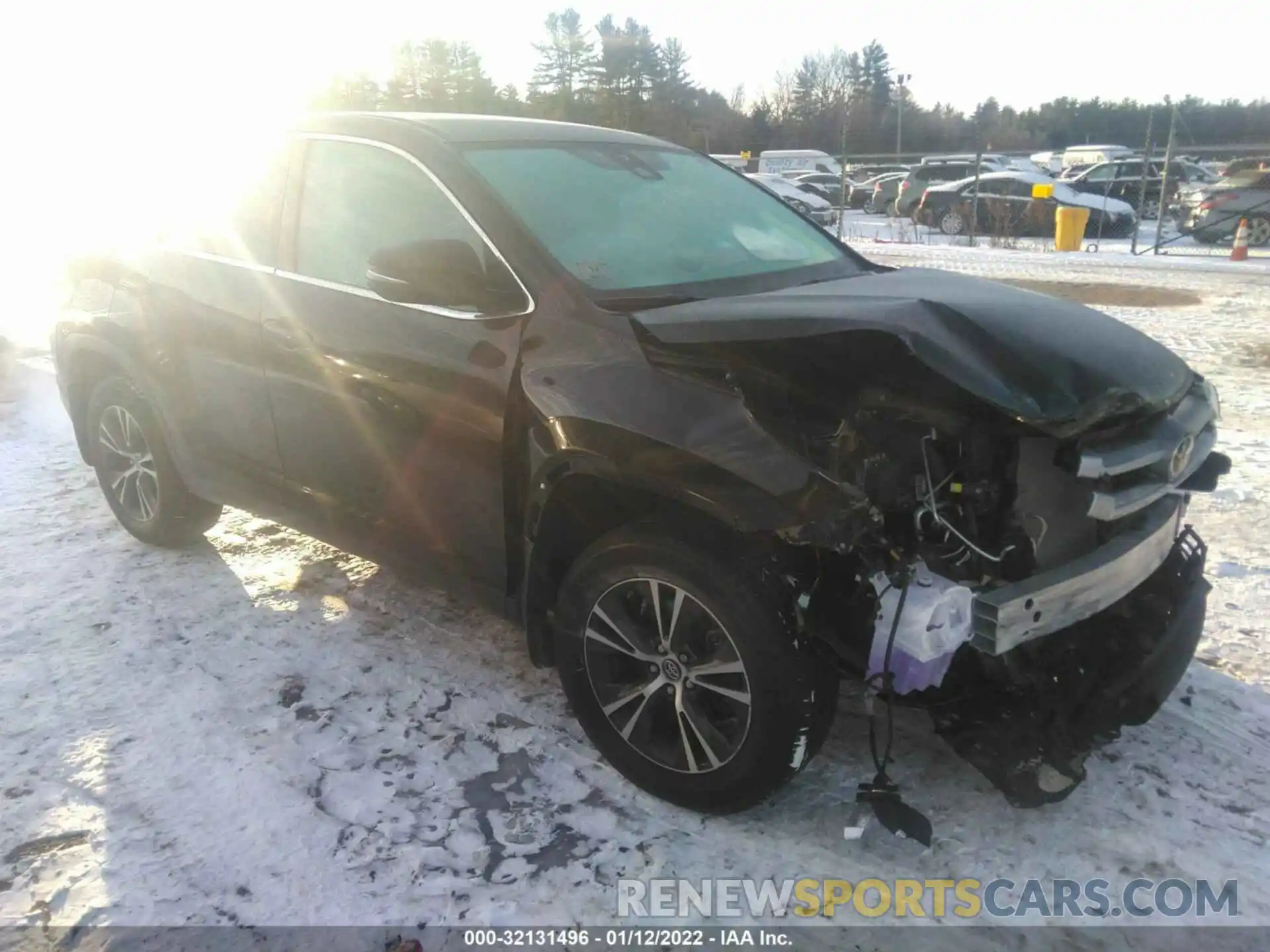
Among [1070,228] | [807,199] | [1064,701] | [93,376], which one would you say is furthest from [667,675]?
[807,199]

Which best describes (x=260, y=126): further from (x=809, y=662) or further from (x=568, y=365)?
(x=809, y=662)

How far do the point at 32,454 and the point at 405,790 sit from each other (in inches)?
192

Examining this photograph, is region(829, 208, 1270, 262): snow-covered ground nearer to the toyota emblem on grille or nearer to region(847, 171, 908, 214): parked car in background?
region(847, 171, 908, 214): parked car in background

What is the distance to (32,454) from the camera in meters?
6.21

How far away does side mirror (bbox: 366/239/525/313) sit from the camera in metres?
2.86

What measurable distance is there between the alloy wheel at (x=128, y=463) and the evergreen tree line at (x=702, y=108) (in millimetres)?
39933

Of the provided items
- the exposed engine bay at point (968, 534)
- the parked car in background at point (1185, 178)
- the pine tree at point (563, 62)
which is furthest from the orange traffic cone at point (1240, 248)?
the pine tree at point (563, 62)

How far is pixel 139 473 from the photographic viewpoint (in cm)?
452

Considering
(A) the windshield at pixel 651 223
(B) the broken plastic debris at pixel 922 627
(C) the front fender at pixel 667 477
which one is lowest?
(B) the broken plastic debris at pixel 922 627

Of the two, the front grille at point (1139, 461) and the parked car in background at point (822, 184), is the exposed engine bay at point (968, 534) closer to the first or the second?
the front grille at point (1139, 461)

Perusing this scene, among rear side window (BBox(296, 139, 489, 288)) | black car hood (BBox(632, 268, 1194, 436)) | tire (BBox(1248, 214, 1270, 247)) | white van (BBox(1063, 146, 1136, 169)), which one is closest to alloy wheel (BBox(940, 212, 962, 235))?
tire (BBox(1248, 214, 1270, 247))

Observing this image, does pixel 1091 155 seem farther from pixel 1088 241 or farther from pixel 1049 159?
pixel 1088 241

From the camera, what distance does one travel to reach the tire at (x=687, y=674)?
2408 mm

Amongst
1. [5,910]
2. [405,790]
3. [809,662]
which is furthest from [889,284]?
[5,910]
